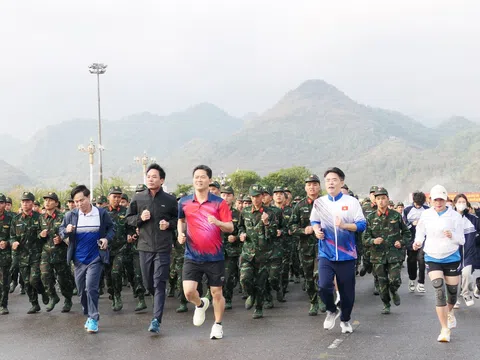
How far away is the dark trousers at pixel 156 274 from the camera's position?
8750 mm

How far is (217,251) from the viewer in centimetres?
831

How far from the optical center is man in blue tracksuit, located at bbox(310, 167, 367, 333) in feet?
27.2

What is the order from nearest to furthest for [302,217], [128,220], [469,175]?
[128,220] → [302,217] → [469,175]

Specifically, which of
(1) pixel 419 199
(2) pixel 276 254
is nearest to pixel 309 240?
(2) pixel 276 254

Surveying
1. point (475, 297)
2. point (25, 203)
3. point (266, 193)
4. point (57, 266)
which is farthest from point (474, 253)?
point (25, 203)

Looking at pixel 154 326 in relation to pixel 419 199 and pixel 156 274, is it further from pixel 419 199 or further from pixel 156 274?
pixel 419 199

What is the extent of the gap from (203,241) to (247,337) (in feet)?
4.63

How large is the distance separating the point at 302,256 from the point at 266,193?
121cm

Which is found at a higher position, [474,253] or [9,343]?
[474,253]

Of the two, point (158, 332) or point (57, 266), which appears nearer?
point (158, 332)

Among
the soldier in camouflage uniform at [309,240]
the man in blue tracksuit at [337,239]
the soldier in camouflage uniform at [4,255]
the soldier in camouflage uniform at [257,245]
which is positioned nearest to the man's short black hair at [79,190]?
the soldier in camouflage uniform at [4,255]

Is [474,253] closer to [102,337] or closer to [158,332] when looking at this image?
[158,332]

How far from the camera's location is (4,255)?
36.5ft

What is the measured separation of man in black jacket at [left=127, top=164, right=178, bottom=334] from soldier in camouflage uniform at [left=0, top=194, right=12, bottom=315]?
3.26 metres
